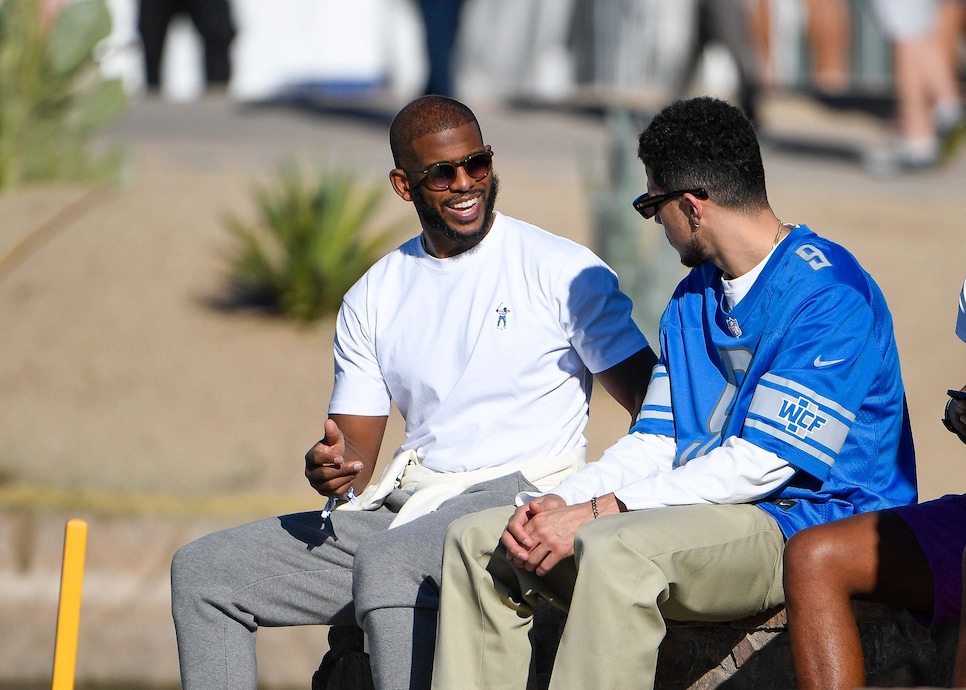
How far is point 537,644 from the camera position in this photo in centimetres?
335

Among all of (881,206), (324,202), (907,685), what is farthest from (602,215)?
(907,685)

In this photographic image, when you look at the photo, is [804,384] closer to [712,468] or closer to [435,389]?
[712,468]

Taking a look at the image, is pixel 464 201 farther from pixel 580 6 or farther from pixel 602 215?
pixel 580 6

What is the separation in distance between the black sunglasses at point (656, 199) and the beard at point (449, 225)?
467 millimetres

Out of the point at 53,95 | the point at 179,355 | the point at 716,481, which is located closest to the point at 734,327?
the point at 716,481

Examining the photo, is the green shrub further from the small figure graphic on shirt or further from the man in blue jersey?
the man in blue jersey

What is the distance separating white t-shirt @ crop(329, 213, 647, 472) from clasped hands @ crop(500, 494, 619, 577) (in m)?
0.49

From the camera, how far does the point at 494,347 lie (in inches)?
140

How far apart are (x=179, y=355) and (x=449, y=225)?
4.39 meters

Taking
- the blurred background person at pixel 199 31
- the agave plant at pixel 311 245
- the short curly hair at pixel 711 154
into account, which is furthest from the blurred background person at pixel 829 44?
the short curly hair at pixel 711 154

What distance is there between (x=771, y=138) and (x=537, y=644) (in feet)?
29.8

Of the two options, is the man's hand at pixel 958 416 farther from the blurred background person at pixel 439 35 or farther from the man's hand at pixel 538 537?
the blurred background person at pixel 439 35

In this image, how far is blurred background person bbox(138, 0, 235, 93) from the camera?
1232cm

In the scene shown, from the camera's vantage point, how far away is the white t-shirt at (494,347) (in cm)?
354
